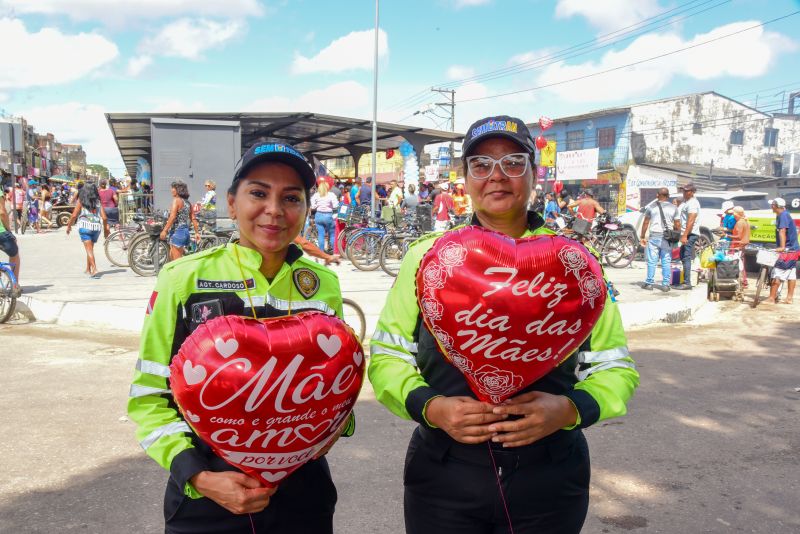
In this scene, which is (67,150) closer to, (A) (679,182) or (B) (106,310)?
(A) (679,182)

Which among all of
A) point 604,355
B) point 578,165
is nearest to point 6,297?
point 604,355

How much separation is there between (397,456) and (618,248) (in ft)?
35.9

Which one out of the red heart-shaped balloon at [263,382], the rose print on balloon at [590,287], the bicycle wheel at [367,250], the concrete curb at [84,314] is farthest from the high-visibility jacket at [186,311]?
the bicycle wheel at [367,250]

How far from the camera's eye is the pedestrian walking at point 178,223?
401 inches

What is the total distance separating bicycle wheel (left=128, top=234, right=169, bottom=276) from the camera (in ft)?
35.6

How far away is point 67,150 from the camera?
101250 mm

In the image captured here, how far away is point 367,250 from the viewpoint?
12.1 m

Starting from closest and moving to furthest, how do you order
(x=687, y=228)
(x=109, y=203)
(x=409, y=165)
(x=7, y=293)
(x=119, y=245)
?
(x=7, y=293) < (x=687, y=228) < (x=119, y=245) < (x=109, y=203) < (x=409, y=165)

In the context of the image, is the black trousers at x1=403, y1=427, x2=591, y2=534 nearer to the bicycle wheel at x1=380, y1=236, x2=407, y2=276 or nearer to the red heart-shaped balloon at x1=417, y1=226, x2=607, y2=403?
the red heart-shaped balloon at x1=417, y1=226, x2=607, y2=403

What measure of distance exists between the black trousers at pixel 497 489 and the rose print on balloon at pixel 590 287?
0.44m

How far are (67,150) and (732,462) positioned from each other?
115351 millimetres

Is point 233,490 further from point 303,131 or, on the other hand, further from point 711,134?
point 711,134

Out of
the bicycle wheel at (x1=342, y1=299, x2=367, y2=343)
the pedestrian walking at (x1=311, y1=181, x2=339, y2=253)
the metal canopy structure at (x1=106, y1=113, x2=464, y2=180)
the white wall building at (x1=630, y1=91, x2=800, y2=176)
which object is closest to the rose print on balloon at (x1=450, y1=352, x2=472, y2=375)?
the bicycle wheel at (x1=342, y1=299, x2=367, y2=343)

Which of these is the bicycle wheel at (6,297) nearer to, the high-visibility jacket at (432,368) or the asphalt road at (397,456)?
the asphalt road at (397,456)
